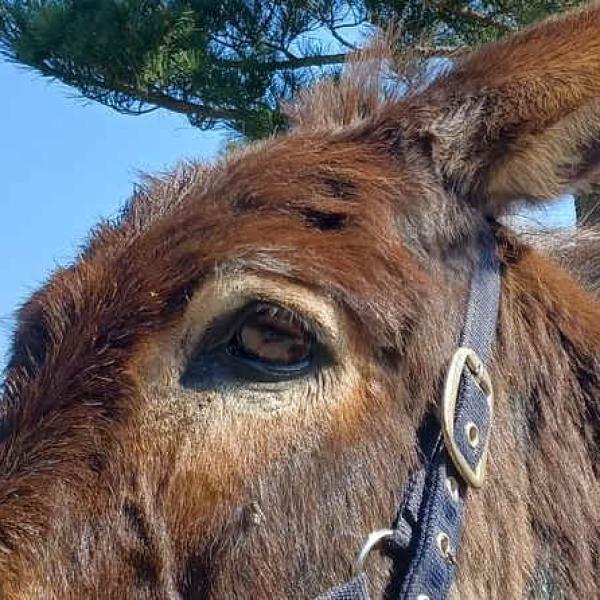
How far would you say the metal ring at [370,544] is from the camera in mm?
2148

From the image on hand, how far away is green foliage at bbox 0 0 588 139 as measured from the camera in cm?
894

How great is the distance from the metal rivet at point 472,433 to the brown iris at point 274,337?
0.39m

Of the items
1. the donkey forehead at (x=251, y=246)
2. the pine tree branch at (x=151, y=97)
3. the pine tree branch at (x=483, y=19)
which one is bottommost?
the donkey forehead at (x=251, y=246)

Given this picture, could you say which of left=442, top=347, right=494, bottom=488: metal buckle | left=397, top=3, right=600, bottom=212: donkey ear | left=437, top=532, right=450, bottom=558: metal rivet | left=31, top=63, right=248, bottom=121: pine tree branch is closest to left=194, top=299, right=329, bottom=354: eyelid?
left=442, top=347, right=494, bottom=488: metal buckle

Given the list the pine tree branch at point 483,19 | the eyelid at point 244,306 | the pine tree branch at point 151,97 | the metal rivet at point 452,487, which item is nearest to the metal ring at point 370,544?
the metal rivet at point 452,487

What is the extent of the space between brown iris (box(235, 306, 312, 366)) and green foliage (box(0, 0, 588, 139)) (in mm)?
6514

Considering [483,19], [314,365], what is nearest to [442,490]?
[314,365]

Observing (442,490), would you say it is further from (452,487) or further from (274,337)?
(274,337)

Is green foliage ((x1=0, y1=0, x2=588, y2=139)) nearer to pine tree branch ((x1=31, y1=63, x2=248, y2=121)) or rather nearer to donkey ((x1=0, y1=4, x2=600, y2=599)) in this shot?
pine tree branch ((x1=31, y1=63, x2=248, y2=121))

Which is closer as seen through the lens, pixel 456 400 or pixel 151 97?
pixel 456 400

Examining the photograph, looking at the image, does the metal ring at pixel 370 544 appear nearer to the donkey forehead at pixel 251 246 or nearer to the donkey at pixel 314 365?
the donkey at pixel 314 365

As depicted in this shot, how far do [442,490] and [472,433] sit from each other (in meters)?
0.14

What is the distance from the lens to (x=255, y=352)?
7.11 feet

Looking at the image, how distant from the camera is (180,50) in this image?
9000mm
